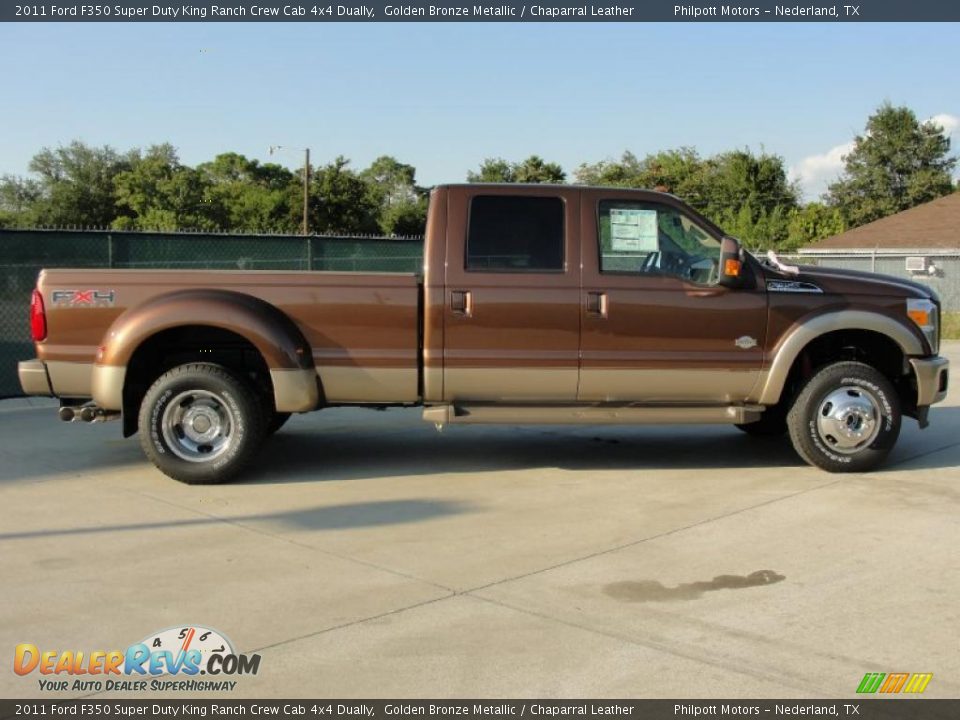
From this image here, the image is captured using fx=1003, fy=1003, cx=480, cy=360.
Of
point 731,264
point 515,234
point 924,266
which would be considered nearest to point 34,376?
point 515,234

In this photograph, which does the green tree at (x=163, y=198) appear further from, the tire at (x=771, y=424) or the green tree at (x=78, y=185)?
the tire at (x=771, y=424)

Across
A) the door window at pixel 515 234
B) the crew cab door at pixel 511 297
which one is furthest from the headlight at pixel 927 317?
the door window at pixel 515 234

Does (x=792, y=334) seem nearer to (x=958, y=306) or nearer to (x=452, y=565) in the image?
(x=452, y=565)

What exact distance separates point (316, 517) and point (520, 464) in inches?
83.2

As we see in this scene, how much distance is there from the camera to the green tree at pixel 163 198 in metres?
69.6

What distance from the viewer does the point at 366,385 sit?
7.24 meters

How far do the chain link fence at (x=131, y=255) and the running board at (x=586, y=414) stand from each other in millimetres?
3191

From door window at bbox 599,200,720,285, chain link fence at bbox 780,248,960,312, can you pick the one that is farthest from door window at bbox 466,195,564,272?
chain link fence at bbox 780,248,960,312

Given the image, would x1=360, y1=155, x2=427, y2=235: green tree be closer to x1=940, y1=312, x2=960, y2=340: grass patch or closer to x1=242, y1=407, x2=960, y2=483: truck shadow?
x1=940, y1=312, x2=960, y2=340: grass patch

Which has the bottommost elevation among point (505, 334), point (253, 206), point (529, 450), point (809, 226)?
point (529, 450)

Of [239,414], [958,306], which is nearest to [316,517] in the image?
[239,414]

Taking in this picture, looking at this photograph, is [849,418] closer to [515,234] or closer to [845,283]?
[845,283]

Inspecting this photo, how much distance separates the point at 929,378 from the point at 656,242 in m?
2.27

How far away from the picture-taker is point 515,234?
730cm
